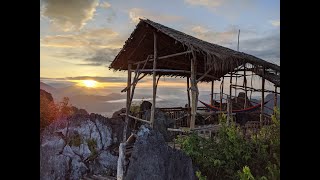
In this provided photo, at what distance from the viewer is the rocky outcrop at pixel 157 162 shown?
169 inches

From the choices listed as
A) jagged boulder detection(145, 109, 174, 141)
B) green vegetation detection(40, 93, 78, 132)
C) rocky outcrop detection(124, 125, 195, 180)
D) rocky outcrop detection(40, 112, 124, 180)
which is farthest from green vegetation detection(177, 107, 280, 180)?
green vegetation detection(40, 93, 78, 132)

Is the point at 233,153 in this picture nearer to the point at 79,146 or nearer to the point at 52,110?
the point at 79,146

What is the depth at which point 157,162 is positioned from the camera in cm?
455

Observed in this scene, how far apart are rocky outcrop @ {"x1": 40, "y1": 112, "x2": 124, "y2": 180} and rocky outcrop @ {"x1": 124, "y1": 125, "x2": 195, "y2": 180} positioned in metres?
2.80

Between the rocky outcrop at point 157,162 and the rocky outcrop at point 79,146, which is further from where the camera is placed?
the rocky outcrop at point 79,146

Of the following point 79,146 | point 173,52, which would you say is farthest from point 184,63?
point 79,146

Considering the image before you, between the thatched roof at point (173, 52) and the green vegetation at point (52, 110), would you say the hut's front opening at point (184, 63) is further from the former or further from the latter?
the green vegetation at point (52, 110)

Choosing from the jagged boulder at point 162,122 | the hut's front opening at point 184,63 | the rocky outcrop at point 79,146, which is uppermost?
the hut's front opening at point 184,63

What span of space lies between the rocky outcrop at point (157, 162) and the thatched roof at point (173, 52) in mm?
1795

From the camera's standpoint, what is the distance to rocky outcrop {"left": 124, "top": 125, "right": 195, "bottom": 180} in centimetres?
428

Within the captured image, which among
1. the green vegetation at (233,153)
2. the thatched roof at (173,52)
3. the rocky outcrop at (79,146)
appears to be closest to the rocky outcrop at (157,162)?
the green vegetation at (233,153)
